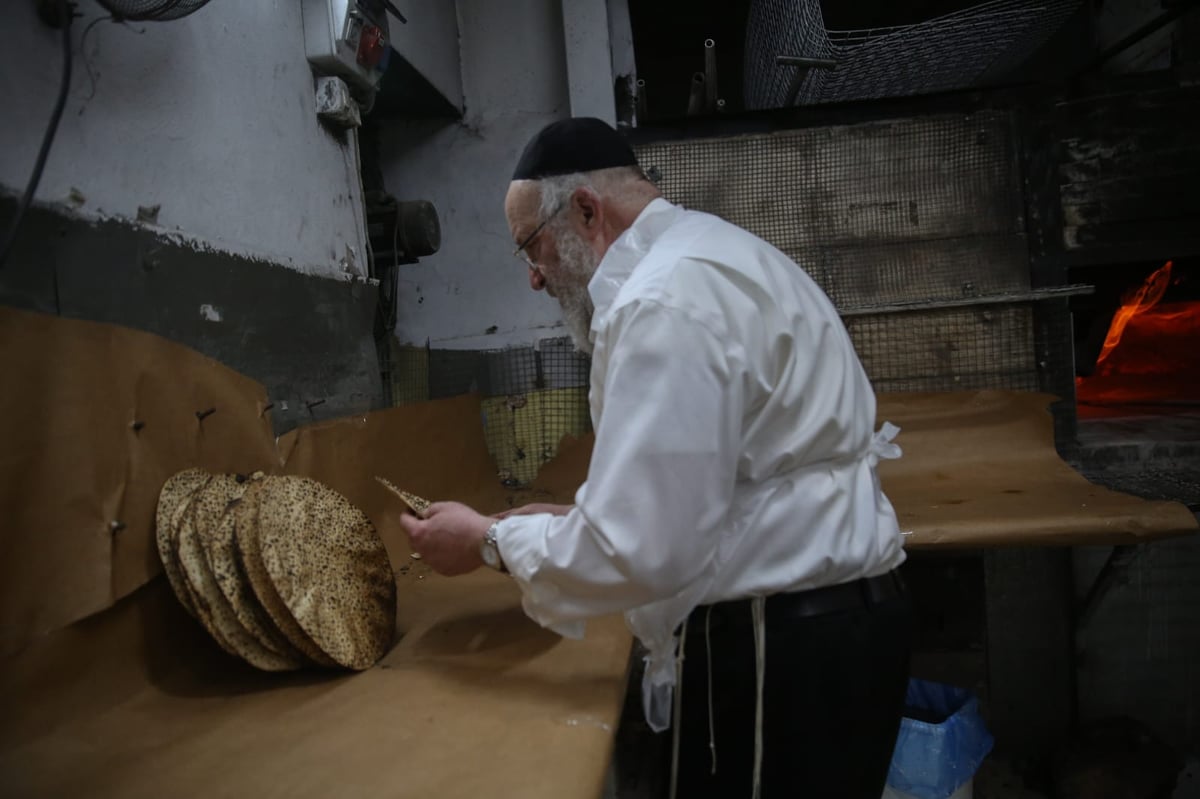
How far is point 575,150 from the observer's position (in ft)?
4.19

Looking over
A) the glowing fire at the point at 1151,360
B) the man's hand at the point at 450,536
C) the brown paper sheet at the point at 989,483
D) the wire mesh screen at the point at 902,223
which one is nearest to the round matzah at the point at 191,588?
the man's hand at the point at 450,536

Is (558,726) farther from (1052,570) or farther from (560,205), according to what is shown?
(1052,570)

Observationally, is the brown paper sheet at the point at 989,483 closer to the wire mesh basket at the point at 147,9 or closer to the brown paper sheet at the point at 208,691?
the brown paper sheet at the point at 208,691

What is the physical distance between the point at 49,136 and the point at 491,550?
984 millimetres

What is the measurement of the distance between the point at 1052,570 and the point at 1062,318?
1.19m

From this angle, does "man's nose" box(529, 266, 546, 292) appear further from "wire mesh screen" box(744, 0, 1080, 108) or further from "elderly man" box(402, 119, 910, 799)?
"wire mesh screen" box(744, 0, 1080, 108)

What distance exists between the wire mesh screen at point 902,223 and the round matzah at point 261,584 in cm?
262

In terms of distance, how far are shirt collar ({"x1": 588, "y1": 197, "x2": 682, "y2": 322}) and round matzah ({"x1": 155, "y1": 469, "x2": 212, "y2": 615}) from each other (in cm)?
87

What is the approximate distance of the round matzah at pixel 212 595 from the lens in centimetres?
123

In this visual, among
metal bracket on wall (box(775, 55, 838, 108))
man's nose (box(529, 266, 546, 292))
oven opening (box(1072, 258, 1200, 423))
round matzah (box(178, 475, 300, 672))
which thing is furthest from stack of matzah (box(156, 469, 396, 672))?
oven opening (box(1072, 258, 1200, 423))

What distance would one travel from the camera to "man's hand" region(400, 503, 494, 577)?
1229 mm

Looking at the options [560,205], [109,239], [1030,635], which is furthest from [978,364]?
[109,239]

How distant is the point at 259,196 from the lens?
186 cm

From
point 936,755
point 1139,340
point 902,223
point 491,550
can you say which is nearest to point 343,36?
point 491,550
